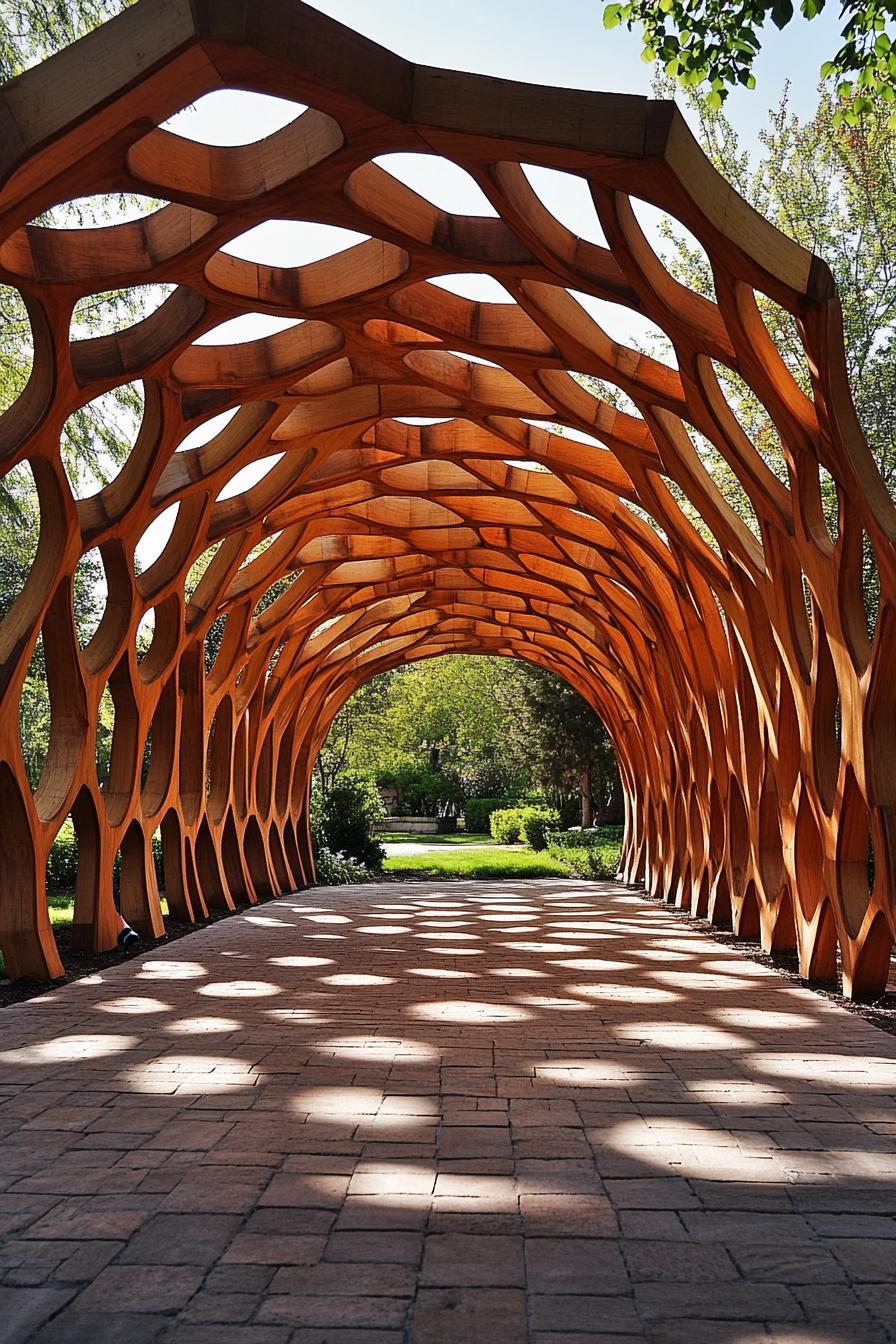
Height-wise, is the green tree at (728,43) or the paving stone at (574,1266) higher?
the green tree at (728,43)

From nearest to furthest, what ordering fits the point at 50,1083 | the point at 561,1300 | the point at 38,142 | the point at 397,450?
1. the point at 561,1300
2. the point at 38,142
3. the point at 50,1083
4. the point at 397,450

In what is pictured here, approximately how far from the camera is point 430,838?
44.2 m

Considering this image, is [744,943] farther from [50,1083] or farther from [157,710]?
[50,1083]

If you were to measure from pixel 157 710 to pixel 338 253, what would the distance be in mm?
6833

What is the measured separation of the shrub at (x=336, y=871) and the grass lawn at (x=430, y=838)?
14782 mm

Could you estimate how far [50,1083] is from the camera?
5773mm

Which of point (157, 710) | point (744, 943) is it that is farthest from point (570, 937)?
point (157, 710)

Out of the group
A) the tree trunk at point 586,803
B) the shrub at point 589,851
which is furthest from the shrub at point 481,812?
the shrub at point 589,851

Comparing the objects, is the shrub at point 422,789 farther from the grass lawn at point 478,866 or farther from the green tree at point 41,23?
the green tree at point 41,23

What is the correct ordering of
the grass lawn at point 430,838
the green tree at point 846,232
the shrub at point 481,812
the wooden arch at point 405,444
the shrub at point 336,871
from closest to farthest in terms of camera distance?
1. the wooden arch at point 405,444
2. the green tree at point 846,232
3. the shrub at point 336,871
4. the grass lawn at point 430,838
5. the shrub at point 481,812

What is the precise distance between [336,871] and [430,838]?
2042 cm

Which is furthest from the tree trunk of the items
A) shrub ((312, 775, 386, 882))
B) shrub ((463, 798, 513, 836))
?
shrub ((312, 775, 386, 882))

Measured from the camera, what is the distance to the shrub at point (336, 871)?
24.0 meters

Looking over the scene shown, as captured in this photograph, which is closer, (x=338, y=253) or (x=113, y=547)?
(x=338, y=253)
